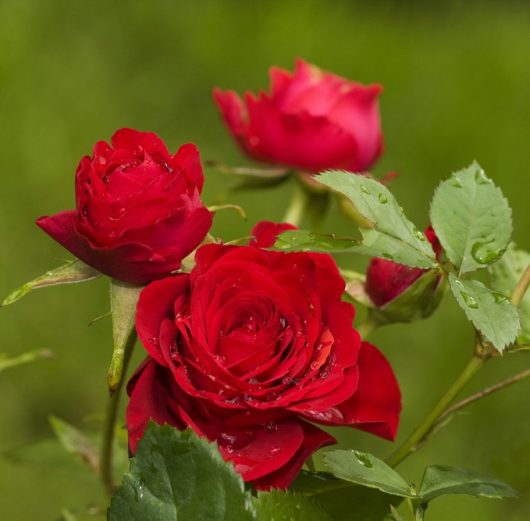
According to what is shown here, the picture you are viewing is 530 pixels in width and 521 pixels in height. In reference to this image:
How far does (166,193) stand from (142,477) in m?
0.12

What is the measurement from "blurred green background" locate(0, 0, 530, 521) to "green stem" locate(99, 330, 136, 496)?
74 cm

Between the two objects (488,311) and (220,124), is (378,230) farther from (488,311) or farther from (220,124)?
(220,124)

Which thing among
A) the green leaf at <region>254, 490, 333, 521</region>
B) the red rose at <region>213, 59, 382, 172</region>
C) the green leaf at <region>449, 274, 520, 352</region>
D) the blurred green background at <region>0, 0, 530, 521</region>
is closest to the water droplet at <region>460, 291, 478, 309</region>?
the green leaf at <region>449, 274, 520, 352</region>

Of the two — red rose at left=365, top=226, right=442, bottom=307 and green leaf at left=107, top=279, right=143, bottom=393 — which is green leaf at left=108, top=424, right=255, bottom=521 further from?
red rose at left=365, top=226, right=442, bottom=307

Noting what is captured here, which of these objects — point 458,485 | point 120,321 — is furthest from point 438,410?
point 120,321

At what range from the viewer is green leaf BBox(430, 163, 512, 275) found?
435 mm

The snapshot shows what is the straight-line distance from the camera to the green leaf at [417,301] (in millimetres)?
482

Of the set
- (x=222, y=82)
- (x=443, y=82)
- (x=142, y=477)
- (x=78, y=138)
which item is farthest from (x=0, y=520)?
(x=443, y=82)

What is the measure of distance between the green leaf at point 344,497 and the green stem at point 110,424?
3.5 inches

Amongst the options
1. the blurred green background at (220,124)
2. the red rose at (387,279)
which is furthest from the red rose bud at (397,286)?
the blurred green background at (220,124)

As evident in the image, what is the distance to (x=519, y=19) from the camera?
87.7 inches

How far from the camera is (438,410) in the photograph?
1.41ft

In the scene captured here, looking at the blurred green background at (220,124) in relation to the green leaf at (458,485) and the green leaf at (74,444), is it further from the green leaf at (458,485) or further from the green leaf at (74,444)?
the green leaf at (458,485)

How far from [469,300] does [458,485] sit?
75mm
